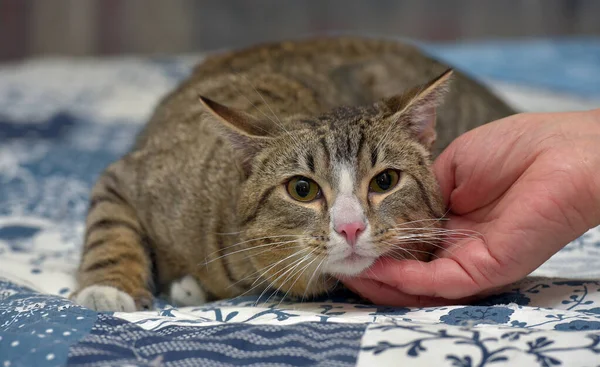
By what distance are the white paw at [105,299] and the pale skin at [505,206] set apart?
68 centimetres

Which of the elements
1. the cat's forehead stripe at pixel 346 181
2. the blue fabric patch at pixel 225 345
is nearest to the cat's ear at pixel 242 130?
the cat's forehead stripe at pixel 346 181

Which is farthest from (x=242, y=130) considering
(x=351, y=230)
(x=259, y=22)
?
(x=259, y=22)

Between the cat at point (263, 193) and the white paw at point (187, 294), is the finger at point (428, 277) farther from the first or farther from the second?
the white paw at point (187, 294)

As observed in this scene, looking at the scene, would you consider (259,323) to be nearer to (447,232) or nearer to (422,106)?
(447,232)

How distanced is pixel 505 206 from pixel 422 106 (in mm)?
391

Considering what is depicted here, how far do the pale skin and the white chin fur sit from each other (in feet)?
0.14

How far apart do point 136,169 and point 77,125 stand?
2062 mm

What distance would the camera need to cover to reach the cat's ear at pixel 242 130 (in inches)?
82.6

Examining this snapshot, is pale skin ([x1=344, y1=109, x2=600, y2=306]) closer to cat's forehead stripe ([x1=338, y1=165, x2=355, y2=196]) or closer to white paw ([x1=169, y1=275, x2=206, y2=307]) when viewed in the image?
cat's forehead stripe ([x1=338, y1=165, x2=355, y2=196])

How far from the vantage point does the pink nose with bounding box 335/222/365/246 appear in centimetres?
180

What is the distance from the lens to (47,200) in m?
3.46

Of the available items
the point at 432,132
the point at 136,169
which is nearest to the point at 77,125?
the point at 136,169

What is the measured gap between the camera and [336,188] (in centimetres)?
191

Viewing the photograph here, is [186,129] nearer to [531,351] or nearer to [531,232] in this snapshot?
[531,232]
